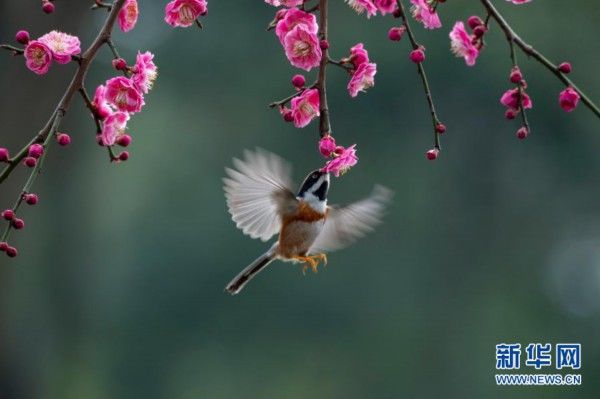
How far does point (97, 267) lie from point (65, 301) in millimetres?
1294

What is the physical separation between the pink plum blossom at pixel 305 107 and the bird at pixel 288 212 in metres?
0.18

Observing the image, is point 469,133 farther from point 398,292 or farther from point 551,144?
point 398,292

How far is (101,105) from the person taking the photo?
194cm

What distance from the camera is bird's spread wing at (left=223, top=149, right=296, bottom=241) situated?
2.25 meters

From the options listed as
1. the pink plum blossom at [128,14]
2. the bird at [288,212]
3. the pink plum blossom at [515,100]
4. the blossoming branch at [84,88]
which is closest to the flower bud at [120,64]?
the blossoming branch at [84,88]

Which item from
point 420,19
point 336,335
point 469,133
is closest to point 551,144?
point 469,133

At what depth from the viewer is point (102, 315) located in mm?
9281

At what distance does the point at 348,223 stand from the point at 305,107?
0.60 meters

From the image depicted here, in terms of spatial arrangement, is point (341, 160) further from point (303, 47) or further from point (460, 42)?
point (460, 42)

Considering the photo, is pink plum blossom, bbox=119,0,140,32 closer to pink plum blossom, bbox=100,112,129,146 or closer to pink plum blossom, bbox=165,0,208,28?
pink plum blossom, bbox=165,0,208,28

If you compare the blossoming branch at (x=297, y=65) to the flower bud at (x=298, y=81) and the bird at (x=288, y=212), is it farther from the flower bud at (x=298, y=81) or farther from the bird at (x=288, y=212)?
the bird at (x=288, y=212)

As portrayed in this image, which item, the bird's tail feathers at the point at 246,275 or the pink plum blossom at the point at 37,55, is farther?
the bird's tail feathers at the point at 246,275

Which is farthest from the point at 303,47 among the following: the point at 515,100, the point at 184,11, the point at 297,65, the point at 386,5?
the point at 515,100

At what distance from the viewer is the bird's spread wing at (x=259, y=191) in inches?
88.4
